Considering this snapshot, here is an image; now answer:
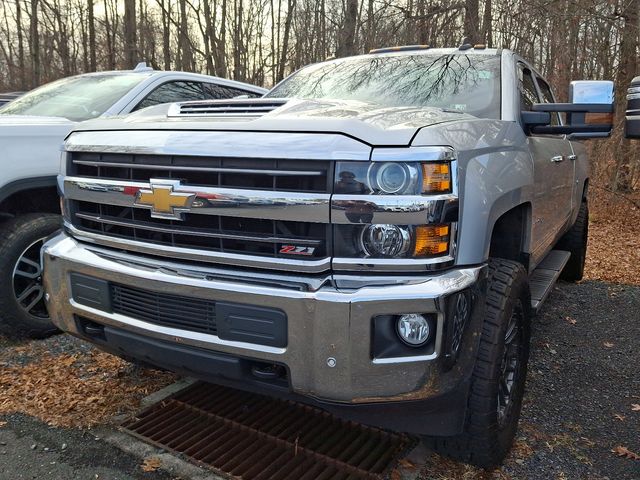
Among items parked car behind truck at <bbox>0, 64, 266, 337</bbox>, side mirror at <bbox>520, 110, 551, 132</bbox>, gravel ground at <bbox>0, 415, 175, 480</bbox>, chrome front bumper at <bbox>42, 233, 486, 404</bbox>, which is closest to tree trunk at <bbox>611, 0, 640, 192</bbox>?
side mirror at <bbox>520, 110, 551, 132</bbox>

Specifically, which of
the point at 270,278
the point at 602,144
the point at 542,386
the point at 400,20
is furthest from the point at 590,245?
the point at 270,278

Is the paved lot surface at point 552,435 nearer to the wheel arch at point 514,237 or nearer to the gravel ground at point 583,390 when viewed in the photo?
the gravel ground at point 583,390

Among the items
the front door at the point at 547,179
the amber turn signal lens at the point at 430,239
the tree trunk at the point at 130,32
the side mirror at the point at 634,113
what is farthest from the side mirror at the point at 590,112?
the tree trunk at the point at 130,32

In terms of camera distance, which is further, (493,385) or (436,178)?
(493,385)

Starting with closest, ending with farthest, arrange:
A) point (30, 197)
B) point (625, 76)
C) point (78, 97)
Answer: point (30, 197), point (78, 97), point (625, 76)

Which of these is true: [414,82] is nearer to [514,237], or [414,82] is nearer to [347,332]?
[514,237]

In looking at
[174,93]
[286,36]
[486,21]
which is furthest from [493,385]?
[286,36]

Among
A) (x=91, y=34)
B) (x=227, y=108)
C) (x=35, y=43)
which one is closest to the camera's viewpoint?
(x=227, y=108)

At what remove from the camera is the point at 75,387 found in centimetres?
333

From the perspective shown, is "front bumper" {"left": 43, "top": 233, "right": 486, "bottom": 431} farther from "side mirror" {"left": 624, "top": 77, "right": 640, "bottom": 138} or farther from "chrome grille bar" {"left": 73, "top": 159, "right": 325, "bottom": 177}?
"side mirror" {"left": 624, "top": 77, "right": 640, "bottom": 138}

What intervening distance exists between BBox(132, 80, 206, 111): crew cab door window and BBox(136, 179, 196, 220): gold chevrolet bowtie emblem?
249 centimetres

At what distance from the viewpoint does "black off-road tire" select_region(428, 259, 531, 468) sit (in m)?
2.29

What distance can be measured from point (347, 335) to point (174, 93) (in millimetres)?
3654

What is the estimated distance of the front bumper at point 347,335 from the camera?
1904mm
